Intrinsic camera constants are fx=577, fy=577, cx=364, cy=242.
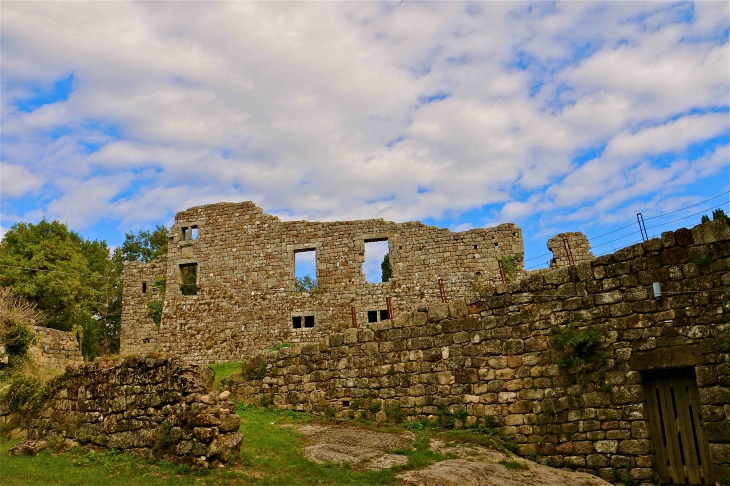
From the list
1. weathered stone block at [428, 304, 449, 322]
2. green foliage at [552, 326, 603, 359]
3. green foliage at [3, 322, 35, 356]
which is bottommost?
green foliage at [552, 326, 603, 359]

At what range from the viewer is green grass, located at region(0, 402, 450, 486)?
31.0ft

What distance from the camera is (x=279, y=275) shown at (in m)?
27.5

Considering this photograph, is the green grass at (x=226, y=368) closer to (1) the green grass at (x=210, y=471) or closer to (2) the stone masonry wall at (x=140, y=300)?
(2) the stone masonry wall at (x=140, y=300)

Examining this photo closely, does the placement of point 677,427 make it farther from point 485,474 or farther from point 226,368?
point 226,368

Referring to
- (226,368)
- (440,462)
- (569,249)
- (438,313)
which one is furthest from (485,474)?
(226,368)

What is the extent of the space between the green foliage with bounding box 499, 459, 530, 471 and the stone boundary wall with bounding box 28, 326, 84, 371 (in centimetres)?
1680

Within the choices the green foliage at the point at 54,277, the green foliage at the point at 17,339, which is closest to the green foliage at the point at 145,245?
the green foliage at the point at 54,277

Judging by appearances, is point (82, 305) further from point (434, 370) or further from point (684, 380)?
point (684, 380)

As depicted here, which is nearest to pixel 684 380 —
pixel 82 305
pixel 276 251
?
pixel 276 251

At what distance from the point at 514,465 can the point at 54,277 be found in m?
28.8

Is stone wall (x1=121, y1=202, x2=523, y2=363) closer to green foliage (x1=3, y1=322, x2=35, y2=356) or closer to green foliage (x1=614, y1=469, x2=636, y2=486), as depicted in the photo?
green foliage (x1=3, y1=322, x2=35, y2=356)

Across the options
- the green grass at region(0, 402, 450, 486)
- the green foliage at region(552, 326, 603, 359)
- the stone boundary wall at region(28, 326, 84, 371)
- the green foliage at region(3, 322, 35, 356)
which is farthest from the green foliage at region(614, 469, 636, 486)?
the stone boundary wall at region(28, 326, 84, 371)

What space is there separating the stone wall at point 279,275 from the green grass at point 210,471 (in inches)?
568

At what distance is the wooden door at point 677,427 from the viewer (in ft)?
32.1
